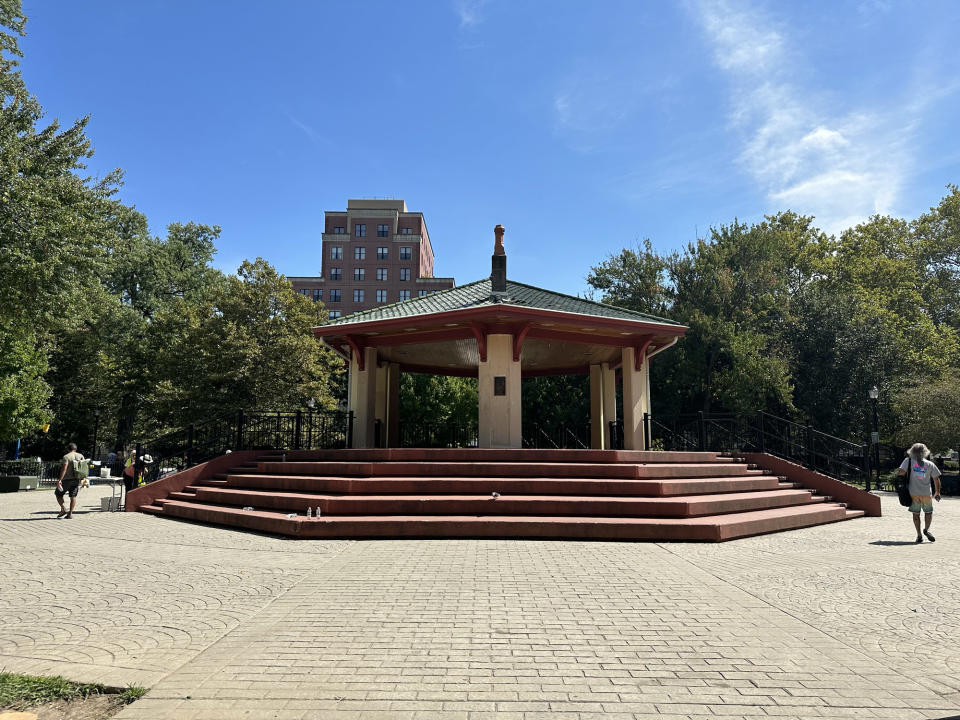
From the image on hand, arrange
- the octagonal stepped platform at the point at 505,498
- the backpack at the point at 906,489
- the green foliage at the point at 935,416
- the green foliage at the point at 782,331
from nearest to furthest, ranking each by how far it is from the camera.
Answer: the octagonal stepped platform at the point at 505,498
the backpack at the point at 906,489
the green foliage at the point at 935,416
the green foliage at the point at 782,331

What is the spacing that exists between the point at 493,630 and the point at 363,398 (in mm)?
11674

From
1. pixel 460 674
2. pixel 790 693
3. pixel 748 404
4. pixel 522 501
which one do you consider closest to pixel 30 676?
pixel 460 674

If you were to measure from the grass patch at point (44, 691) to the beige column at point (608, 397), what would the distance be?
16850 millimetres

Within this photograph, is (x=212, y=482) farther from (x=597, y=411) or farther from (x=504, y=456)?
(x=597, y=411)

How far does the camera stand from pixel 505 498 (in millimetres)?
10453

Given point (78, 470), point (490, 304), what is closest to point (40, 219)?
point (78, 470)

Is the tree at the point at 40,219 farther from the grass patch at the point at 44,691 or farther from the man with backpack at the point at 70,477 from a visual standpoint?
the grass patch at the point at 44,691

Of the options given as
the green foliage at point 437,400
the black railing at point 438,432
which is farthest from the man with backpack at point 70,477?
the green foliage at point 437,400

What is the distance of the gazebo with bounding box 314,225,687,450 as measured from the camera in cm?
1398

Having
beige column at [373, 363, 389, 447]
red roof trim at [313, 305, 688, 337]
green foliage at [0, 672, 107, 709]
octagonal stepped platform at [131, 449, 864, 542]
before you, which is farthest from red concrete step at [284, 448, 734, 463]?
green foliage at [0, 672, 107, 709]

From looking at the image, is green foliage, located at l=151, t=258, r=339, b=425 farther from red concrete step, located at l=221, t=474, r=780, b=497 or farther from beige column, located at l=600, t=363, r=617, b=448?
red concrete step, located at l=221, t=474, r=780, b=497

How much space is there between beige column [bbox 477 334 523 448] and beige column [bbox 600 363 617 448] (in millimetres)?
6174

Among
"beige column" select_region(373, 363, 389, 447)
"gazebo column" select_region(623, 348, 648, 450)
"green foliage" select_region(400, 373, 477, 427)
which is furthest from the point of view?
"green foliage" select_region(400, 373, 477, 427)

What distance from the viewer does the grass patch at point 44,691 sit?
3.39 meters
